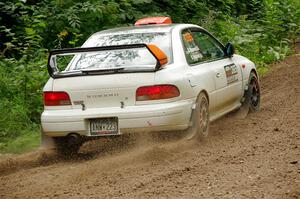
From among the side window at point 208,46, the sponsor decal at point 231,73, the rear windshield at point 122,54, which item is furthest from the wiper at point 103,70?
the sponsor decal at point 231,73

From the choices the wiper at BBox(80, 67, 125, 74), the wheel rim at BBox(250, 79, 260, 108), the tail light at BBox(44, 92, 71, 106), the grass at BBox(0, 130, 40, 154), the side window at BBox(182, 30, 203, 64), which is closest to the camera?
the wiper at BBox(80, 67, 125, 74)

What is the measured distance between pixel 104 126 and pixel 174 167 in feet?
3.60

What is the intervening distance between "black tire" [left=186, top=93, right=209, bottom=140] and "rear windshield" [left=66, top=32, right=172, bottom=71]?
64cm

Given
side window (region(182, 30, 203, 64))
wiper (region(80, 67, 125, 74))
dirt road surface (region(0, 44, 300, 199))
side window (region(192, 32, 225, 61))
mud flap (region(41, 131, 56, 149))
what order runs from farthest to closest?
1. side window (region(192, 32, 225, 61))
2. side window (region(182, 30, 203, 64))
3. mud flap (region(41, 131, 56, 149))
4. wiper (region(80, 67, 125, 74))
5. dirt road surface (region(0, 44, 300, 199))

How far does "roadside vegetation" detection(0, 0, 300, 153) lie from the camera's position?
9.34 m

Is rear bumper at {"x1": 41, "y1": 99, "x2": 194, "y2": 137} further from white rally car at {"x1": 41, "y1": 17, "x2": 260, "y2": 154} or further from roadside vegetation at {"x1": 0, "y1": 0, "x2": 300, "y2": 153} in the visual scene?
roadside vegetation at {"x1": 0, "y1": 0, "x2": 300, "y2": 153}

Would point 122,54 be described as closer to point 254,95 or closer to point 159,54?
point 159,54

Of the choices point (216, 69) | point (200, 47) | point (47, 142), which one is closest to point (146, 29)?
point (200, 47)

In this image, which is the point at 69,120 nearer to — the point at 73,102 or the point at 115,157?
the point at 73,102

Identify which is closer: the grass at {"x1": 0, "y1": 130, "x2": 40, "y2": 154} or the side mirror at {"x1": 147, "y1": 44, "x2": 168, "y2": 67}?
the side mirror at {"x1": 147, "y1": 44, "x2": 168, "y2": 67}

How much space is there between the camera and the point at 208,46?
863cm

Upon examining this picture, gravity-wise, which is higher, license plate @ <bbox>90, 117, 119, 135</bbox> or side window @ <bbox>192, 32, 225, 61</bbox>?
side window @ <bbox>192, 32, 225, 61</bbox>

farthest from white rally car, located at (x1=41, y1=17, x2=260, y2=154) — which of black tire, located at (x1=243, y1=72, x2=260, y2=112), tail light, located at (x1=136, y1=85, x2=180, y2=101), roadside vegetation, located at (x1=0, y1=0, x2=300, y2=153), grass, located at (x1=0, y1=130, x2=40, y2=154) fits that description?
black tire, located at (x1=243, y1=72, x2=260, y2=112)

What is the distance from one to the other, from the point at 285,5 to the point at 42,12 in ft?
32.6
